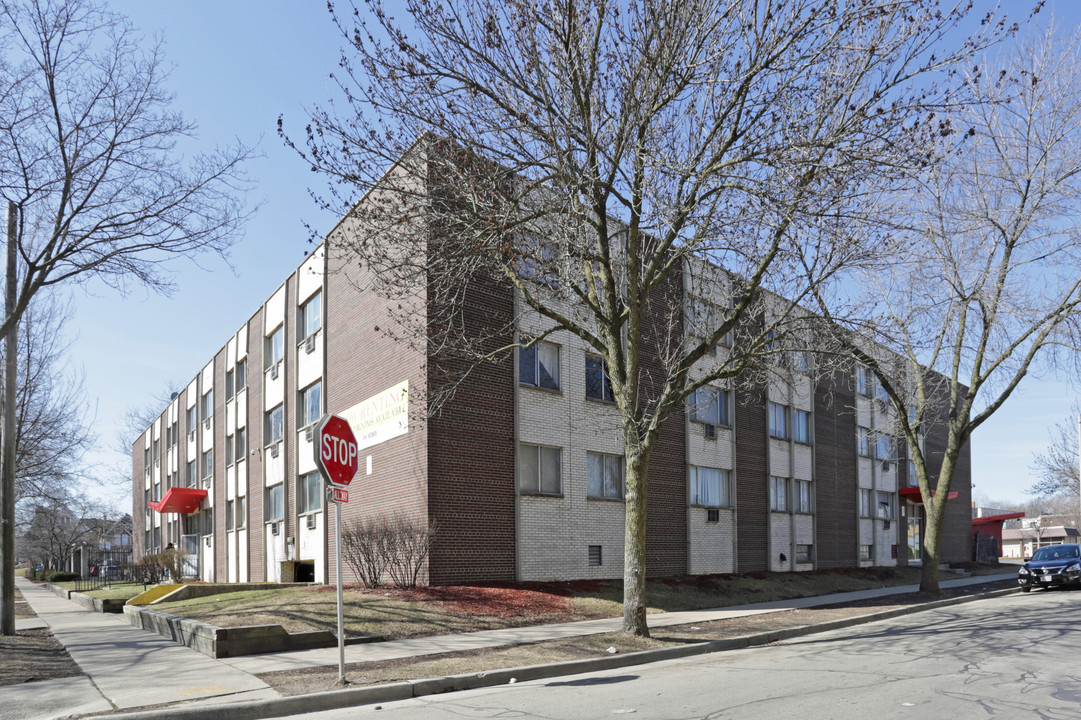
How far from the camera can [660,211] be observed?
41.0 ft

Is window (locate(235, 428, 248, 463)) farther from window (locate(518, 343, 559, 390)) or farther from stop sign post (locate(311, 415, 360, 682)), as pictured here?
stop sign post (locate(311, 415, 360, 682))

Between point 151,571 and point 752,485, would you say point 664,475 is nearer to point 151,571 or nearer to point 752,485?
point 752,485

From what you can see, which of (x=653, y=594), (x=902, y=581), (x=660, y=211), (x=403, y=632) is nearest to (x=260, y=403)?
(x=653, y=594)

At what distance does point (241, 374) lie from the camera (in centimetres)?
3378

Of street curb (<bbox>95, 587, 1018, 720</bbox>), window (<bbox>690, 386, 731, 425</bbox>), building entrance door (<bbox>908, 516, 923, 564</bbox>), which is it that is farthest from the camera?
building entrance door (<bbox>908, 516, 923, 564</bbox>)

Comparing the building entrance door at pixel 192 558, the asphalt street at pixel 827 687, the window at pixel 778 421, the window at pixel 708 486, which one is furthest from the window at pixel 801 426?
the building entrance door at pixel 192 558

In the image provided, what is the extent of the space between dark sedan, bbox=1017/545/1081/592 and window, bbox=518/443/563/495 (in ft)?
45.0

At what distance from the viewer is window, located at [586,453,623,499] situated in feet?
71.8

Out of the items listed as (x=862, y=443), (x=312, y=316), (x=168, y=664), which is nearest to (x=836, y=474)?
(x=862, y=443)

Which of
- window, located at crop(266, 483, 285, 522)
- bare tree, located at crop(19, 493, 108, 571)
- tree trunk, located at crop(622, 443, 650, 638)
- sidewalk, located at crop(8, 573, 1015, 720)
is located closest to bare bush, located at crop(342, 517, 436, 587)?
sidewalk, located at crop(8, 573, 1015, 720)

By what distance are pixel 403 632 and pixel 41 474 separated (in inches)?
1203

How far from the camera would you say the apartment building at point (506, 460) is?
62.3 feet

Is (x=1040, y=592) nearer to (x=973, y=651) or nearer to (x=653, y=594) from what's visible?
(x=653, y=594)

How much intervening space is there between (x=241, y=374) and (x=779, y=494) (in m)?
21.0
